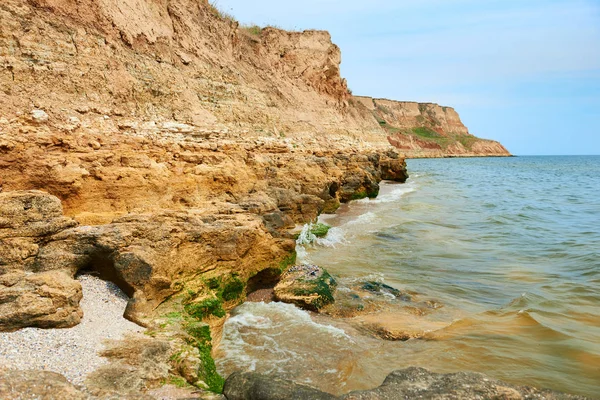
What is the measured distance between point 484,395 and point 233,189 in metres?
7.32

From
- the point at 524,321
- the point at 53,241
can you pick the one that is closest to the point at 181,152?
the point at 53,241

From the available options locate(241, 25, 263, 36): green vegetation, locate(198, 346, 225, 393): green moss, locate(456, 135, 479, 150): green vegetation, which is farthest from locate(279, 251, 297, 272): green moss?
locate(456, 135, 479, 150): green vegetation

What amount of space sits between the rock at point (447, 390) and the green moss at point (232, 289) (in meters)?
3.22

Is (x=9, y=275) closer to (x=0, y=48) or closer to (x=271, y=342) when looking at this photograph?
(x=271, y=342)

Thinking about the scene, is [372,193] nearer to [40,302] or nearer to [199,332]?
[199,332]

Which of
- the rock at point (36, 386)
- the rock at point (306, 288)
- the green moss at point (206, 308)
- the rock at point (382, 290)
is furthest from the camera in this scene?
the rock at point (382, 290)

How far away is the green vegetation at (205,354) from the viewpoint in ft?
12.4

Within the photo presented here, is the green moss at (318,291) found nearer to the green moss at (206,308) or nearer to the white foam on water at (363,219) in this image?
the green moss at (206,308)

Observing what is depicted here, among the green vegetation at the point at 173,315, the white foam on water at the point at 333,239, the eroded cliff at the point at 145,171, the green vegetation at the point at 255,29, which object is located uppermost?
the green vegetation at the point at 255,29

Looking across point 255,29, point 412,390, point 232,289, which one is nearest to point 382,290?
point 232,289

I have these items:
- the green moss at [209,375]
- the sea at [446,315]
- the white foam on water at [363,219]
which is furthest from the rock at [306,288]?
the white foam on water at [363,219]

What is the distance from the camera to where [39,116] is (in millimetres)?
7180

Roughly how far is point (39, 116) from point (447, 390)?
779 cm

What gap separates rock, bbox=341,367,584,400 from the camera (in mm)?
2881
